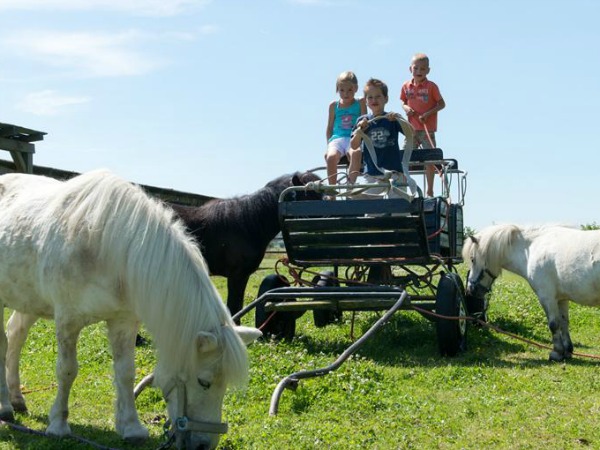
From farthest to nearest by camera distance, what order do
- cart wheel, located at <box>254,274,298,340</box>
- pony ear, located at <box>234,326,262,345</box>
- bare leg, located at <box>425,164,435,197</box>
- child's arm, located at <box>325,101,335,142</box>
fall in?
bare leg, located at <box>425,164,435,197</box>, child's arm, located at <box>325,101,335,142</box>, cart wheel, located at <box>254,274,298,340</box>, pony ear, located at <box>234,326,262,345</box>

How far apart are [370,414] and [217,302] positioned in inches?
68.9

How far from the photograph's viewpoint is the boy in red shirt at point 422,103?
990 cm

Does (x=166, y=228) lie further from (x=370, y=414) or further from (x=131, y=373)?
(x=370, y=414)

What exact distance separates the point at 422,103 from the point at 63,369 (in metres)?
6.51

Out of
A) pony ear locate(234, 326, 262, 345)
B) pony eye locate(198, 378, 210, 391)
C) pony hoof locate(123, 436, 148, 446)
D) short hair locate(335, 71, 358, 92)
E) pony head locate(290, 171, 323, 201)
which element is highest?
short hair locate(335, 71, 358, 92)

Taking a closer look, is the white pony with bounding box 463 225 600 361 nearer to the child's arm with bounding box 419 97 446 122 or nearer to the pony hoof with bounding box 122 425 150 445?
the child's arm with bounding box 419 97 446 122

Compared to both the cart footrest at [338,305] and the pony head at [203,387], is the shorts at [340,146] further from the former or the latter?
the pony head at [203,387]

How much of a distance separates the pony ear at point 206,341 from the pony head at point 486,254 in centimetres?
585

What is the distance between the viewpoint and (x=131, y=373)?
503 cm

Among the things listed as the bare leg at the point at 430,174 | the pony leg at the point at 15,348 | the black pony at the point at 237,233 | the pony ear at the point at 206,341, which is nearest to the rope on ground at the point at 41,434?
the pony leg at the point at 15,348

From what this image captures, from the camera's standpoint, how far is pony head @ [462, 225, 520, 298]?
363 inches

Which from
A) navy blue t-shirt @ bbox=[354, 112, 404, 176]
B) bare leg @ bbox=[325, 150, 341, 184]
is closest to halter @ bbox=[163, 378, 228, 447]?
navy blue t-shirt @ bbox=[354, 112, 404, 176]

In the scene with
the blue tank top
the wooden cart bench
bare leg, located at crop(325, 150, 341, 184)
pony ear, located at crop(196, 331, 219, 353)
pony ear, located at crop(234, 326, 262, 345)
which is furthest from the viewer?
the wooden cart bench

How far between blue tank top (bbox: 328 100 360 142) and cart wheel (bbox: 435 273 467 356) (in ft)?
7.56
